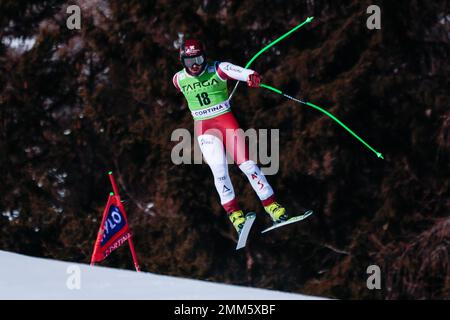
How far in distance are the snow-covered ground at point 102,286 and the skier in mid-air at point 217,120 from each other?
37.0 inches

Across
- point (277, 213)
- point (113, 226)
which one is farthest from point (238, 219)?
point (113, 226)

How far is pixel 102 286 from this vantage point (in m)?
9.61

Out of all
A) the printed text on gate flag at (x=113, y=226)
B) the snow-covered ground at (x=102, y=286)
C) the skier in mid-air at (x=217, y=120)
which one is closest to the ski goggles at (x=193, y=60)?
the skier in mid-air at (x=217, y=120)

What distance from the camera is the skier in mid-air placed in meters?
10.0

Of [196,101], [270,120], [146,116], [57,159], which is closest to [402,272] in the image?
[270,120]

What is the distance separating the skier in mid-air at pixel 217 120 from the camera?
10.0m

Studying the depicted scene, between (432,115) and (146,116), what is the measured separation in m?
4.23

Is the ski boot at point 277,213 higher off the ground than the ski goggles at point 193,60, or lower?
lower

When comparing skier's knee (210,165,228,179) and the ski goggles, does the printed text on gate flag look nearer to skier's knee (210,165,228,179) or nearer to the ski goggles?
skier's knee (210,165,228,179)

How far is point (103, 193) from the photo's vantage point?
64.8 ft

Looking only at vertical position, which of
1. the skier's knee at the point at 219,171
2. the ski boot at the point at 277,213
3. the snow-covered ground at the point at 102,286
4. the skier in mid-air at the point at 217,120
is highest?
the skier in mid-air at the point at 217,120

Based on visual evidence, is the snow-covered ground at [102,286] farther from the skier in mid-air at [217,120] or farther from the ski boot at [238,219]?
the skier in mid-air at [217,120]

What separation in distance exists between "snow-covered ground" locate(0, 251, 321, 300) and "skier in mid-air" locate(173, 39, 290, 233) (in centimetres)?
94

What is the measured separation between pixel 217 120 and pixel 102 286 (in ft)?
5.62
